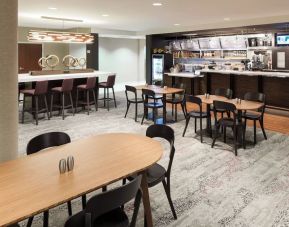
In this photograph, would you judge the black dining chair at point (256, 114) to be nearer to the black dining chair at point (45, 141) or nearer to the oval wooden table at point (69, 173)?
the oval wooden table at point (69, 173)

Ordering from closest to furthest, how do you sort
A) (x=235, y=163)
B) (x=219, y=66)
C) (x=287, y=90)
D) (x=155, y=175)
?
(x=155, y=175)
(x=235, y=163)
(x=287, y=90)
(x=219, y=66)

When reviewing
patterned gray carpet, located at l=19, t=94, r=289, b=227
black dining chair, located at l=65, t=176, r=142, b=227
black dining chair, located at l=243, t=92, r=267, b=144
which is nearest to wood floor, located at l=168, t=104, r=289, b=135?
patterned gray carpet, located at l=19, t=94, r=289, b=227

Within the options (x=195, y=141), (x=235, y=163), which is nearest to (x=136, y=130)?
(x=195, y=141)

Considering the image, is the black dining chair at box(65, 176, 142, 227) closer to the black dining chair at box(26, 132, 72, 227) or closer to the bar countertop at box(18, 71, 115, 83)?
the black dining chair at box(26, 132, 72, 227)

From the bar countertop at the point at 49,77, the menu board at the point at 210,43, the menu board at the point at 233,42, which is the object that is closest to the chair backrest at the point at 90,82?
the bar countertop at the point at 49,77

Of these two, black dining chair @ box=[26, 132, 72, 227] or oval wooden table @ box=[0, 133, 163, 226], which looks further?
black dining chair @ box=[26, 132, 72, 227]

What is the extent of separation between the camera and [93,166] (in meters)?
2.23

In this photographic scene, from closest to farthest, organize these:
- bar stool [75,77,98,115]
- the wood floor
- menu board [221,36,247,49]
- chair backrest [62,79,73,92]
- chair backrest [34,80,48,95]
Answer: the wood floor
chair backrest [34,80,48,95]
chair backrest [62,79,73,92]
bar stool [75,77,98,115]
menu board [221,36,247,49]

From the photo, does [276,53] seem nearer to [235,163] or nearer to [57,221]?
[235,163]

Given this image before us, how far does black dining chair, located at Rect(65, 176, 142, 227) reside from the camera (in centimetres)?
171

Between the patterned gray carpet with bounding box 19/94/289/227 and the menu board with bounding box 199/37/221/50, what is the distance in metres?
5.19

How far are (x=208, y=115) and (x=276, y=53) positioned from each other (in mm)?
4735

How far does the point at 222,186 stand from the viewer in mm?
3566

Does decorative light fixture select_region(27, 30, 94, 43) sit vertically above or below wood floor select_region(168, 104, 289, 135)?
above
